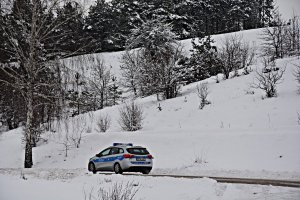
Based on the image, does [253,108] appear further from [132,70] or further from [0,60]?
[132,70]

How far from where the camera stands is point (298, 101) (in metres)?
21.6

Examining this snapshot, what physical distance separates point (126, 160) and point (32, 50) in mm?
7640

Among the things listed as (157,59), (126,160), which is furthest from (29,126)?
(157,59)

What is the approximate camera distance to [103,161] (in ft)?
52.1

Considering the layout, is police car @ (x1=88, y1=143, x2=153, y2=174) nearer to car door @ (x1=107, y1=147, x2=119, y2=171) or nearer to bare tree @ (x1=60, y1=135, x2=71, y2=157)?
car door @ (x1=107, y1=147, x2=119, y2=171)

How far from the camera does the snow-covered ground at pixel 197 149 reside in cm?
963

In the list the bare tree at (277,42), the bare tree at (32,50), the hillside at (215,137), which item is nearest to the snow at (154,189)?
the hillside at (215,137)

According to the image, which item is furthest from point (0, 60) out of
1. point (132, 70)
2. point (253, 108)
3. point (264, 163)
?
point (132, 70)

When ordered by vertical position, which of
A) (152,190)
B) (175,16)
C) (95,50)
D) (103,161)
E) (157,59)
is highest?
(175,16)

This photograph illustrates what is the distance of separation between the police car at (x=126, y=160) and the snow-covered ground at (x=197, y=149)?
1.53 metres

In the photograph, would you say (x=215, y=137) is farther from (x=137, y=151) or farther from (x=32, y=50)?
(x=32, y=50)

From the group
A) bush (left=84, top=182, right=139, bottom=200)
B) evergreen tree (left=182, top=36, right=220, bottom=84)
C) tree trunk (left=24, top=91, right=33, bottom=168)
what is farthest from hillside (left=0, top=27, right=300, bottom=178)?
bush (left=84, top=182, right=139, bottom=200)

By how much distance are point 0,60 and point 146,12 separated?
35.4 m

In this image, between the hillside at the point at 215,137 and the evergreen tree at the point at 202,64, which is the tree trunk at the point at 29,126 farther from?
the evergreen tree at the point at 202,64
